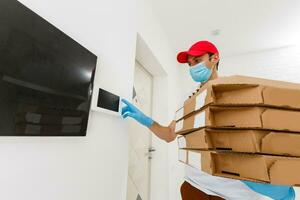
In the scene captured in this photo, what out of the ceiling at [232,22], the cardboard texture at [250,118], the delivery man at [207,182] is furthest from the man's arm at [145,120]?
the ceiling at [232,22]

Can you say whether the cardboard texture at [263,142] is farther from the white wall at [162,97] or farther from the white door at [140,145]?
the white wall at [162,97]

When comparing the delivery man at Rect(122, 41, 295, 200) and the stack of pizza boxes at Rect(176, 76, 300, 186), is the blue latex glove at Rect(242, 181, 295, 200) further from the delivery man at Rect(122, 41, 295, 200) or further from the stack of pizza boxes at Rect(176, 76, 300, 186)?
the stack of pizza boxes at Rect(176, 76, 300, 186)

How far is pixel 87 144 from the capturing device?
92 centimetres

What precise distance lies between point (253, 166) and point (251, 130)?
136mm

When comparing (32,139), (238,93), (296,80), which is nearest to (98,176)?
(32,139)

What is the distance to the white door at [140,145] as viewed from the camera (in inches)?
71.4

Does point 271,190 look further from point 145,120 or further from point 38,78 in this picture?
point 38,78

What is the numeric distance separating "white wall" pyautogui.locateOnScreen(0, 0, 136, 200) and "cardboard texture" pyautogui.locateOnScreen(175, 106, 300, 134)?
0.59m

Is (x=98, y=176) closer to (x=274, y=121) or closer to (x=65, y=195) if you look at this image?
(x=65, y=195)

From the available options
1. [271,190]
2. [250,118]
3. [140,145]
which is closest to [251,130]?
[250,118]

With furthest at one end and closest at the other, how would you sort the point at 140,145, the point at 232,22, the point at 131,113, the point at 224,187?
the point at 232,22 → the point at 140,145 → the point at 131,113 → the point at 224,187

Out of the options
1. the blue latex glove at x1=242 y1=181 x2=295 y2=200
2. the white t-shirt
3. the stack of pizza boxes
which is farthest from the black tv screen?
the blue latex glove at x1=242 y1=181 x2=295 y2=200

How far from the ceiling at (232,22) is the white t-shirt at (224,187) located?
1822 mm

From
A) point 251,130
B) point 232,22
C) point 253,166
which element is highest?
point 232,22
